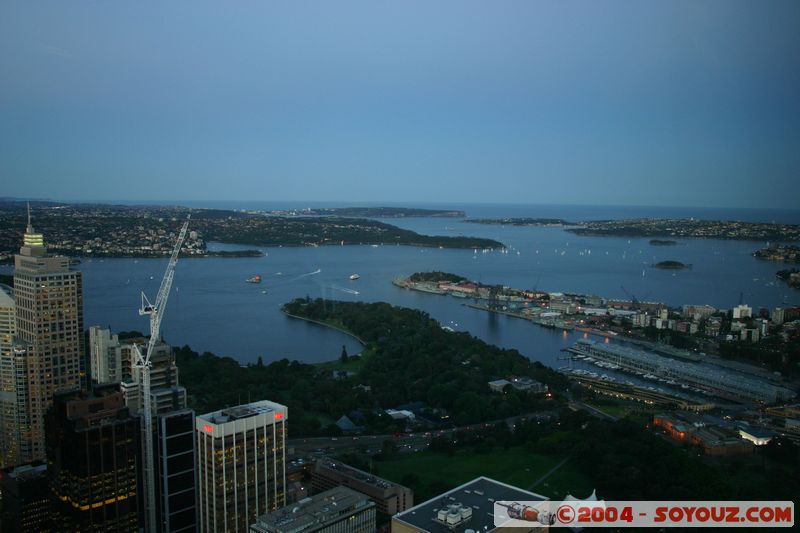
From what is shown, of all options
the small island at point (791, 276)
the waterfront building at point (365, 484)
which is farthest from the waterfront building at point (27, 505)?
the small island at point (791, 276)

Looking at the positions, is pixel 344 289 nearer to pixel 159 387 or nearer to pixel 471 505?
pixel 159 387

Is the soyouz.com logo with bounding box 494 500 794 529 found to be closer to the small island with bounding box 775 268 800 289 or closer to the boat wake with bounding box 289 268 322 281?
the small island with bounding box 775 268 800 289

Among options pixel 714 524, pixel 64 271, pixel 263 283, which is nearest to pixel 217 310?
pixel 263 283

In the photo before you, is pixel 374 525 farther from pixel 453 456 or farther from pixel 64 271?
pixel 64 271

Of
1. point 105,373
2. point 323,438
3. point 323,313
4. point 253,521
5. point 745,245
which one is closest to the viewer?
point 253,521

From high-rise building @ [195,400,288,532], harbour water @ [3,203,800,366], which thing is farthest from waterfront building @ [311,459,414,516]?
harbour water @ [3,203,800,366]

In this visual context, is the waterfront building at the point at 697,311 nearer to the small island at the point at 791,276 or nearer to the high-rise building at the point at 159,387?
the small island at the point at 791,276

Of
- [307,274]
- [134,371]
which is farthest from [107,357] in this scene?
[307,274]
